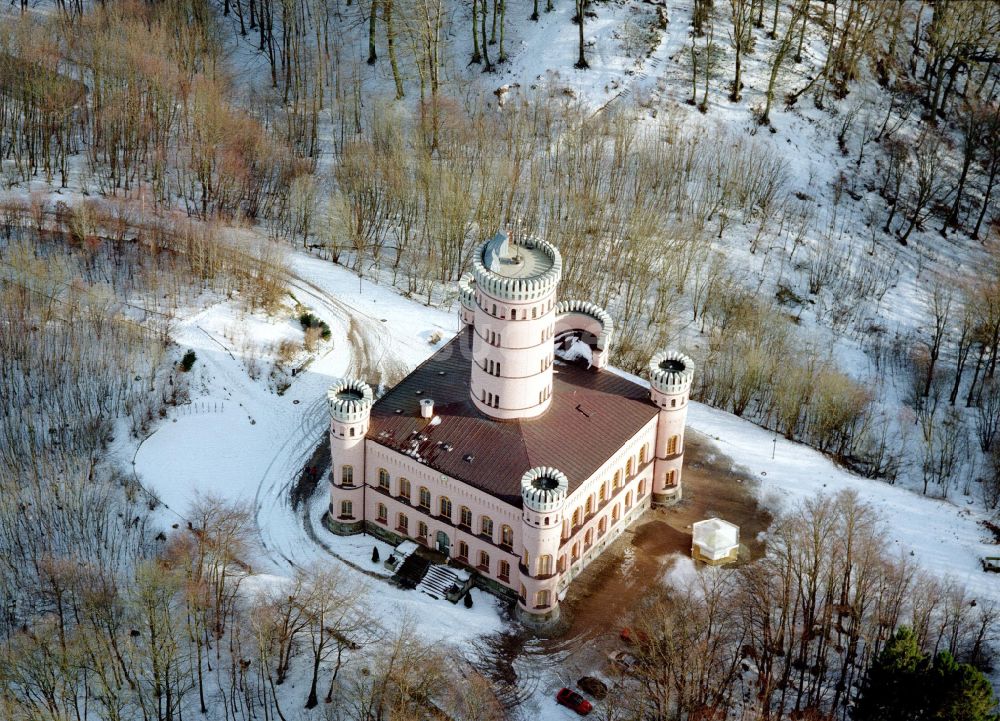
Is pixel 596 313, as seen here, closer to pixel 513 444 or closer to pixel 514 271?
pixel 514 271

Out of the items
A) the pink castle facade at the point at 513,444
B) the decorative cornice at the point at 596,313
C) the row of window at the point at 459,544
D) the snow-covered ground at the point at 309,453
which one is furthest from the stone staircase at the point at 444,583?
the decorative cornice at the point at 596,313

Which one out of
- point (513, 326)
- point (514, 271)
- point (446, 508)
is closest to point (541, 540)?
point (446, 508)

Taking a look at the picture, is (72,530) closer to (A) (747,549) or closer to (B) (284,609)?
(B) (284,609)

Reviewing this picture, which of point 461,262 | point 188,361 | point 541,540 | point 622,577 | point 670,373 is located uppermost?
point 670,373

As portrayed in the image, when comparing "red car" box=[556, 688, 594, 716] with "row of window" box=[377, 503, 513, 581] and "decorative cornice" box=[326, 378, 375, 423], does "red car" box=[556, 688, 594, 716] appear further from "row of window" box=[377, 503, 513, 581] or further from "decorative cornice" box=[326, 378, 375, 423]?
"decorative cornice" box=[326, 378, 375, 423]

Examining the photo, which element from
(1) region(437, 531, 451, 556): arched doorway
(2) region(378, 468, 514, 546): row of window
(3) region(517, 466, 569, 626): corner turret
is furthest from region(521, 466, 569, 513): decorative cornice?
(1) region(437, 531, 451, 556): arched doorway

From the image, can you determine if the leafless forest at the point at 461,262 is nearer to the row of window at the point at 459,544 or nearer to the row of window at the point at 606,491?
the row of window at the point at 459,544
